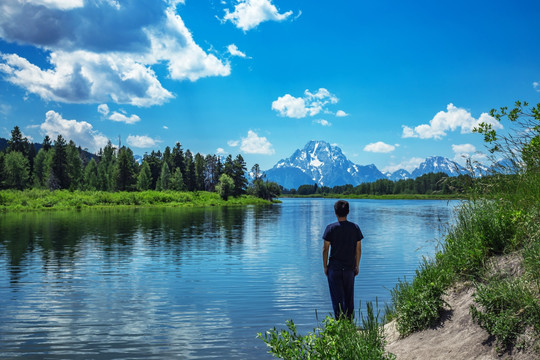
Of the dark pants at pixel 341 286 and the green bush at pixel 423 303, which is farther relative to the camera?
the dark pants at pixel 341 286

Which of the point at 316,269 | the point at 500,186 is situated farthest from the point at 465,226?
the point at 316,269

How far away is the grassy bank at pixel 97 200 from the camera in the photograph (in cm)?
9112

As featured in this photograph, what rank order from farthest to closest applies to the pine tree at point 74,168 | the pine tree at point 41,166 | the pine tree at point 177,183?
1. the pine tree at point 177,183
2. the pine tree at point 74,168
3. the pine tree at point 41,166

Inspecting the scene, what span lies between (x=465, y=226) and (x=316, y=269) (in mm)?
14228

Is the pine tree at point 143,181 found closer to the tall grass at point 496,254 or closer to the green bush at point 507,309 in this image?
the tall grass at point 496,254

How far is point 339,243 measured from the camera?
29.4 feet

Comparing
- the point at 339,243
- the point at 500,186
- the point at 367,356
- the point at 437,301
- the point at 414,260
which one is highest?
the point at 500,186

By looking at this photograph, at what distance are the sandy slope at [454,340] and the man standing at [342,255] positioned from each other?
4.70 feet

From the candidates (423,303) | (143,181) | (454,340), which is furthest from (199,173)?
(454,340)

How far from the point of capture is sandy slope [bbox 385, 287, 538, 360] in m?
6.61

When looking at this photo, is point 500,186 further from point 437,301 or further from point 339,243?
point 339,243

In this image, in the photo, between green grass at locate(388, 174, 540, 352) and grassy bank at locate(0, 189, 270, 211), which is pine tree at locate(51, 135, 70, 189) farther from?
green grass at locate(388, 174, 540, 352)

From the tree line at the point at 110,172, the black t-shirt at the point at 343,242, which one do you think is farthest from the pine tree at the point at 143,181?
the black t-shirt at the point at 343,242

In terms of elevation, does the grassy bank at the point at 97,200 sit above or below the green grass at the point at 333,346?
above
